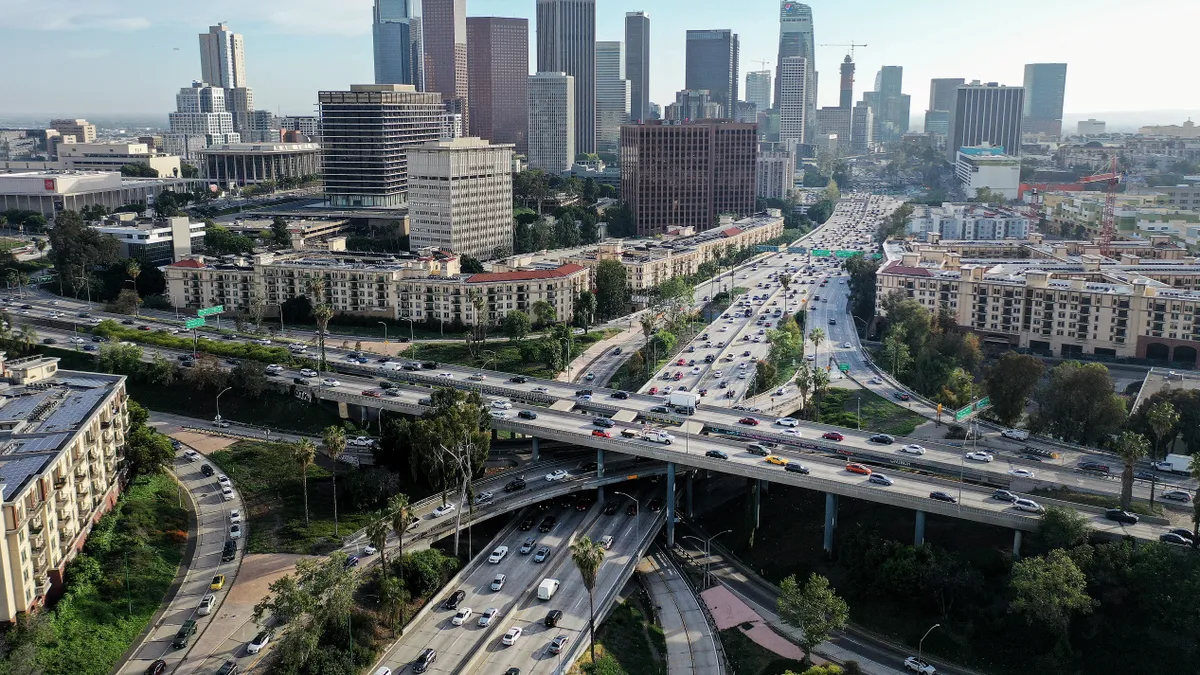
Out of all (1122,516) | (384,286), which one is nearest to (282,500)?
(384,286)

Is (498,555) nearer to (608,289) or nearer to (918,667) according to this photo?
(918,667)

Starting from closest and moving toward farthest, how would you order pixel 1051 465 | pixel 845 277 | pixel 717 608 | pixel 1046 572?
pixel 1046 572
pixel 717 608
pixel 1051 465
pixel 845 277

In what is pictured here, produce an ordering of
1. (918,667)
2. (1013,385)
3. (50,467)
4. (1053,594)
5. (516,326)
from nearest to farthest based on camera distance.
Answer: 1. (1053,594)
2. (918,667)
3. (50,467)
4. (1013,385)
5. (516,326)

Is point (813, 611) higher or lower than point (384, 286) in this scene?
lower

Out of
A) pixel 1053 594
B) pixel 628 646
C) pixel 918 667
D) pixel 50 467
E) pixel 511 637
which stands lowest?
pixel 628 646

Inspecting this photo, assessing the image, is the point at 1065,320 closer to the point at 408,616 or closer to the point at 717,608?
the point at 717,608

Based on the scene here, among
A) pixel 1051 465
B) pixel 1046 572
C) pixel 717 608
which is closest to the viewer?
pixel 1046 572

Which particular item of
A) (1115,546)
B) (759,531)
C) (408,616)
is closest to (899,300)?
(759,531)
